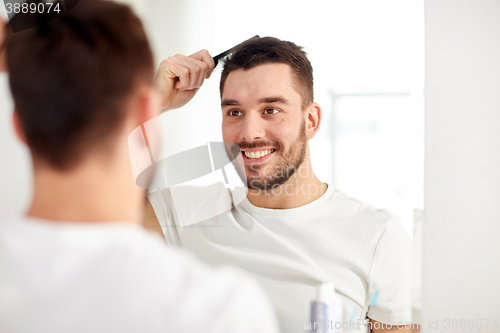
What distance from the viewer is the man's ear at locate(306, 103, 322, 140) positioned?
2.91ft

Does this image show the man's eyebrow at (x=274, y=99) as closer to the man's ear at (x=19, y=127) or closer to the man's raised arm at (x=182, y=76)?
the man's raised arm at (x=182, y=76)

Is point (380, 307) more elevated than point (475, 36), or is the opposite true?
point (475, 36)

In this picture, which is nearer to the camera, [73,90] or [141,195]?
[73,90]

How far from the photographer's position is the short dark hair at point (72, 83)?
65 cm

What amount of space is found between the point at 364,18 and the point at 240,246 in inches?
26.1

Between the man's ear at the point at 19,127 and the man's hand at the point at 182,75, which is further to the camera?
the man's hand at the point at 182,75

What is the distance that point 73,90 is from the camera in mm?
668

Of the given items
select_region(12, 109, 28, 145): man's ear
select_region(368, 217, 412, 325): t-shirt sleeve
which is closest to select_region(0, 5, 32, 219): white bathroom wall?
select_region(12, 109, 28, 145): man's ear

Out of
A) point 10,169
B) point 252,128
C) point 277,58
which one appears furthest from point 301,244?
point 10,169

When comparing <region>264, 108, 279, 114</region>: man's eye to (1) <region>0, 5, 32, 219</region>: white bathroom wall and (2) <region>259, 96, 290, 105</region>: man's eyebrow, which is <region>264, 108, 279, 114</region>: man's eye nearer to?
(2) <region>259, 96, 290, 105</region>: man's eyebrow

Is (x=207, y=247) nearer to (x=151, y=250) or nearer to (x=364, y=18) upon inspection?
(x=151, y=250)

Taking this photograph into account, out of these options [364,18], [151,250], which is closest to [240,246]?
[151,250]

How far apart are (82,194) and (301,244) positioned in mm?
509

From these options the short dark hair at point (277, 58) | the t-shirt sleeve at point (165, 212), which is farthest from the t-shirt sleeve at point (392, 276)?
the t-shirt sleeve at point (165, 212)
